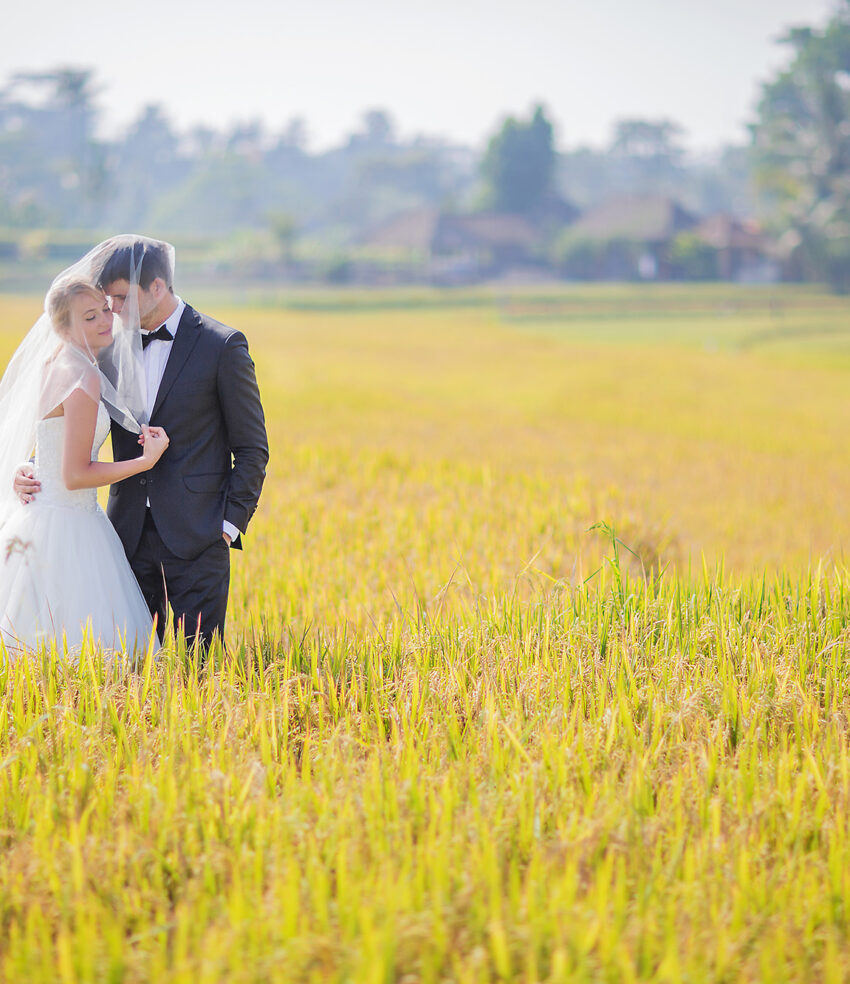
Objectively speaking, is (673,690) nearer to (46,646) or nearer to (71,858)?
(71,858)

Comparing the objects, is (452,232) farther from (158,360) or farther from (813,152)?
(158,360)

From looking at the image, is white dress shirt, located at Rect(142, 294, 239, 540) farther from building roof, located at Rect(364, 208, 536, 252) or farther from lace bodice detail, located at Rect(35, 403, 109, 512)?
building roof, located at Rect(364, 208, 536, 252)

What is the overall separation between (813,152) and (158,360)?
75.1 metres

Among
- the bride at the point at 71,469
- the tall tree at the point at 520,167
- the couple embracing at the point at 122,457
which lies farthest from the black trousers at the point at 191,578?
the tall tree at the point at 520,167

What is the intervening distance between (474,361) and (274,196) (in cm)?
9486

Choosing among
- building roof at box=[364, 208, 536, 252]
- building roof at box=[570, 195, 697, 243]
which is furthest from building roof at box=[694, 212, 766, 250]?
building roof at box=[364, 208, 536, 252]

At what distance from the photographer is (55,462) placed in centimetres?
337

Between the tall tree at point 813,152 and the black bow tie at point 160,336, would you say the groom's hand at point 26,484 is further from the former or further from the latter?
→ the tall tree at point 813,152

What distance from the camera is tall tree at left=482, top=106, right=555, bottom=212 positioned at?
8156 centimetres

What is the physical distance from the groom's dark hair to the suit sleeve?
0.36 metres

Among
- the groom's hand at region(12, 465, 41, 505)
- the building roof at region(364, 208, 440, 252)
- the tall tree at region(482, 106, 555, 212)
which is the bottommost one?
the groom's hand at region(12, 465, 41, 505)

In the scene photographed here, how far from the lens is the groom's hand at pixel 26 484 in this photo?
3408 millimetres

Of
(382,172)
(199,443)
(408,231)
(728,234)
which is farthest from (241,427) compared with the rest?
(382,172)

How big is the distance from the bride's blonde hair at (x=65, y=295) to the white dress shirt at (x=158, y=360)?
0.32 m
